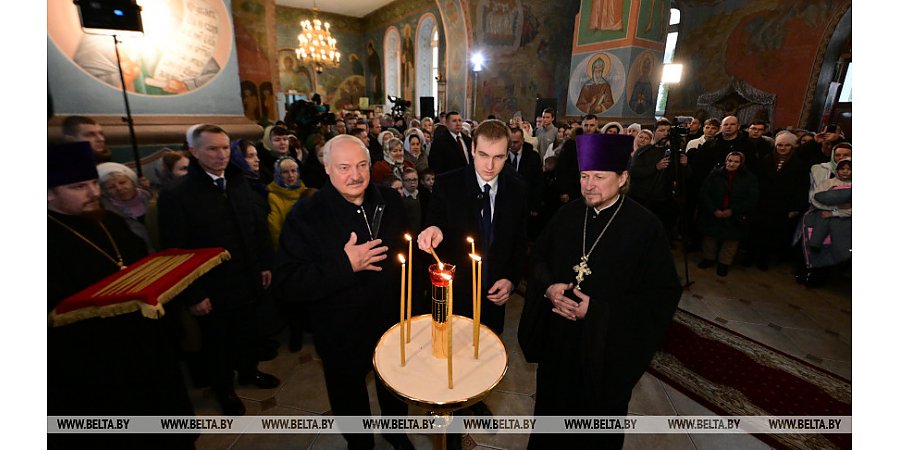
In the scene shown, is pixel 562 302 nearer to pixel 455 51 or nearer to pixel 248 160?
pixel 248 160

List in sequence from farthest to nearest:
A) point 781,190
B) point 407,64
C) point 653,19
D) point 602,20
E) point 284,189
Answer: point 407,64 < point 602,20 < point 653,19 < point 781,190 < point 284,189

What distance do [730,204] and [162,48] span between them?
8958 mm

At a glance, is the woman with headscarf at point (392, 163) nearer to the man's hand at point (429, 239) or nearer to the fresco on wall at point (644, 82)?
the man's hand at point (429, 239)

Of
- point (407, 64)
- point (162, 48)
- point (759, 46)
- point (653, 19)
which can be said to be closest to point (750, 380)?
point (162, 48)

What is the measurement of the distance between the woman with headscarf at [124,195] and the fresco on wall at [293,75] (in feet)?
68.3

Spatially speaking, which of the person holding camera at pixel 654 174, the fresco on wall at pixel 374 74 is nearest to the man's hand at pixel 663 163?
the person holding camera at pixel 654 174

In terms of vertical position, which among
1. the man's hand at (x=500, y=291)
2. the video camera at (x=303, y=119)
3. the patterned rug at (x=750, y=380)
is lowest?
the patterned rug at (x=750, y=380)

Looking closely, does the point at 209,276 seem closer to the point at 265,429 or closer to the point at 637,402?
the point at 265,429

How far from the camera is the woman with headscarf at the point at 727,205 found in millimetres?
5270

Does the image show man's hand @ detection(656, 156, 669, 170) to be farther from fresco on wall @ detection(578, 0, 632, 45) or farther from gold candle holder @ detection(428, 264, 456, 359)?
fresco on wall @ detection(578, 0, 632, 45)

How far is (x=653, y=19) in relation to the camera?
13.1 metres

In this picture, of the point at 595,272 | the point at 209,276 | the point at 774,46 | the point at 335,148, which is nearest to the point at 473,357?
the point at 595,272

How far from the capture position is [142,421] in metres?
1.80

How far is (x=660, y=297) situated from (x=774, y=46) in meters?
17.8
